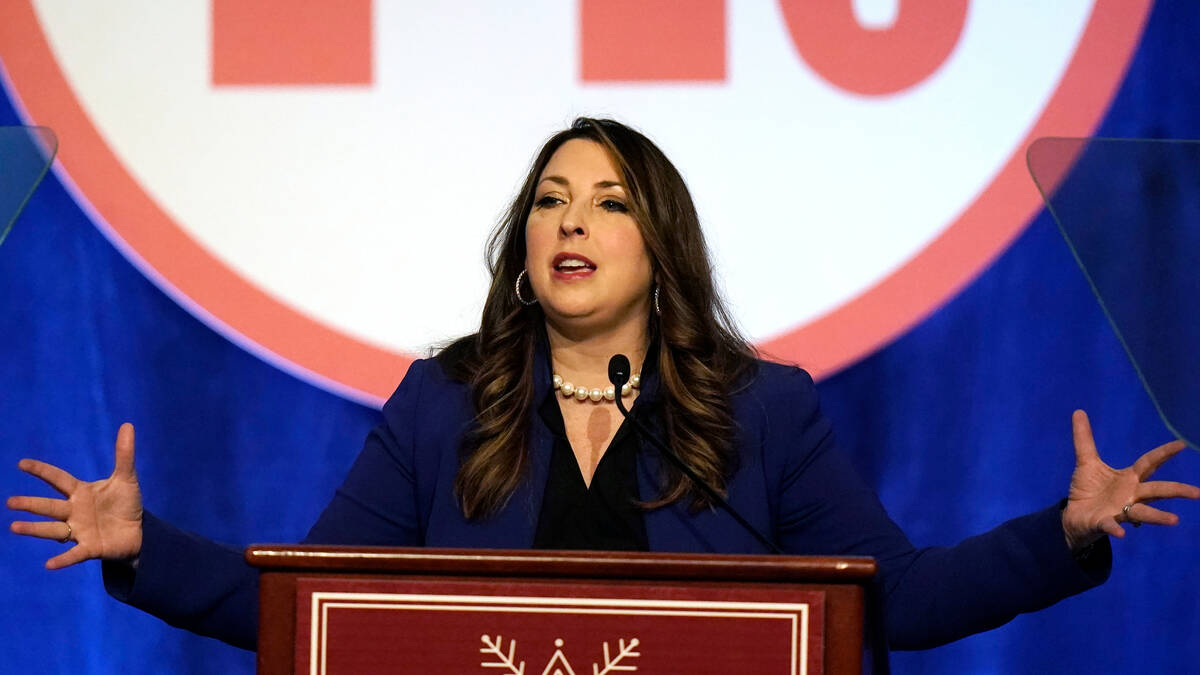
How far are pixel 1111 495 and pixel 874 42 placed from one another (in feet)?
3.38

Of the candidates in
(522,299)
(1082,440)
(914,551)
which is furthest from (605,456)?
(1082,440)

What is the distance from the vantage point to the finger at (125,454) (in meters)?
1.58

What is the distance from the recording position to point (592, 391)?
6.35 feet

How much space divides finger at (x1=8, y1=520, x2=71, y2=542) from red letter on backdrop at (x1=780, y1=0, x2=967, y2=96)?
1.37 m

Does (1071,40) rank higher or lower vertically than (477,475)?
higher

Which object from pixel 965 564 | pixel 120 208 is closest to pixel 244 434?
pixel 120 208

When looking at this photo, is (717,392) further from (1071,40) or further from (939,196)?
(1071,40)

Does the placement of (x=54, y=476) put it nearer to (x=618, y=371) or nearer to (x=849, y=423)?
(x=618, y=371)

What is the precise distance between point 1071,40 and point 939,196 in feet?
1.05

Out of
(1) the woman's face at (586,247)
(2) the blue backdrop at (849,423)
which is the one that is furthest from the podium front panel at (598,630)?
(2) the blue backdrop at (849,423)

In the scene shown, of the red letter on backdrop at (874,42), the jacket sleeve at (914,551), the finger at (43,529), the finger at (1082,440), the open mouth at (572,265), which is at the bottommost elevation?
the jacket sleeve at (914,551)

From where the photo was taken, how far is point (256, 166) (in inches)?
95.6

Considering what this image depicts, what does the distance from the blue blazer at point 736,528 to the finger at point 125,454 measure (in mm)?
69

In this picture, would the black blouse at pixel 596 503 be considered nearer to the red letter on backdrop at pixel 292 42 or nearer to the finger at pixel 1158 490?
the finger at pixel 1158 490
